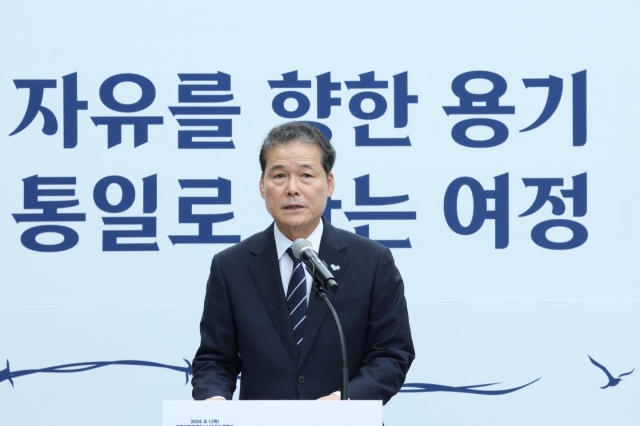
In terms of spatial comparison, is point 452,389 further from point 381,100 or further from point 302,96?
point 302,96

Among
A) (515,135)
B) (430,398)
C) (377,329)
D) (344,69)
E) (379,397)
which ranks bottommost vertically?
(430,398)

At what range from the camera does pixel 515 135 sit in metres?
2.78

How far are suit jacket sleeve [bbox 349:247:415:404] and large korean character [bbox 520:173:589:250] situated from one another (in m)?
1.01

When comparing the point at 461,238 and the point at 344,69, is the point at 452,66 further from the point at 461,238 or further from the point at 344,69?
the point at 461,238

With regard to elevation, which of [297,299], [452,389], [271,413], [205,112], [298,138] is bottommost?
[452,389]

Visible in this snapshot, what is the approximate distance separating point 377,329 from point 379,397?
18 centimetres

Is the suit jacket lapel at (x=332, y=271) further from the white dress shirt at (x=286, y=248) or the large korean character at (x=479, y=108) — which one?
the large korean character at (x=479, y=108)

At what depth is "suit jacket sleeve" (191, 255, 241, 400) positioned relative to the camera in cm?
183

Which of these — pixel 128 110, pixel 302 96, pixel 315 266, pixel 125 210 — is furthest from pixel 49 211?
pixel 315 266

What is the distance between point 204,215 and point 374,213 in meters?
0.60

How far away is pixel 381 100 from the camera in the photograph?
2.78m

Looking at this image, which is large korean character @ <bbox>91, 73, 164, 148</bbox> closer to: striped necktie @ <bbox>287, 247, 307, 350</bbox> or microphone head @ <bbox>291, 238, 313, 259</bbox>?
striped necktie @ <bbox>287, 247, 307, 350</bbox>

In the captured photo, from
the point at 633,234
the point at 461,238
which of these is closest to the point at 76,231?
the point at 461,238

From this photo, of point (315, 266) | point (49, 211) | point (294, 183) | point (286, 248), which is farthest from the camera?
point (49, 211)
